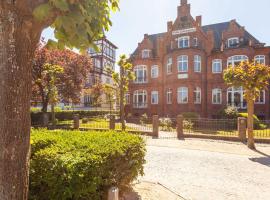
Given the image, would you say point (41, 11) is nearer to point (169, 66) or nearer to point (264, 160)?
point (264, 160)

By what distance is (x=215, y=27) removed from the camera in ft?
104

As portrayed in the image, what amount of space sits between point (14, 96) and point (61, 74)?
71.2 feet

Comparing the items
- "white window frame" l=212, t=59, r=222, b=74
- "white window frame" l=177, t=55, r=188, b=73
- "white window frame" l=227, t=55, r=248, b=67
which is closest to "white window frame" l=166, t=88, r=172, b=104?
"white window frame" l=177, t=55, r=188, b=73

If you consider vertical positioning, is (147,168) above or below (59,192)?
below

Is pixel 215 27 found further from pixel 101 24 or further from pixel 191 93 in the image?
pixel 101 24

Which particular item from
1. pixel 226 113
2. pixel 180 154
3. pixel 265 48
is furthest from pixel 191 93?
pixel 180 154

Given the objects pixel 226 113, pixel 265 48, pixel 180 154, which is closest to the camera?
pixel 180 154

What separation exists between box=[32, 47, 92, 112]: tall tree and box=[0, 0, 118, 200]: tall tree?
2037cm

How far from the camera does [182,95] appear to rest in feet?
90.2

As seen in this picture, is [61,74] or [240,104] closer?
[61,74]

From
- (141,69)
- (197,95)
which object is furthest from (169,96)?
(141,69)

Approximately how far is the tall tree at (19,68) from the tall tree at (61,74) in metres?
20.4

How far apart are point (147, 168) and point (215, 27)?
2885cm

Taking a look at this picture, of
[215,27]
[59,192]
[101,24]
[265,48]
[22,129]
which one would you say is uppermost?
[215,27]
